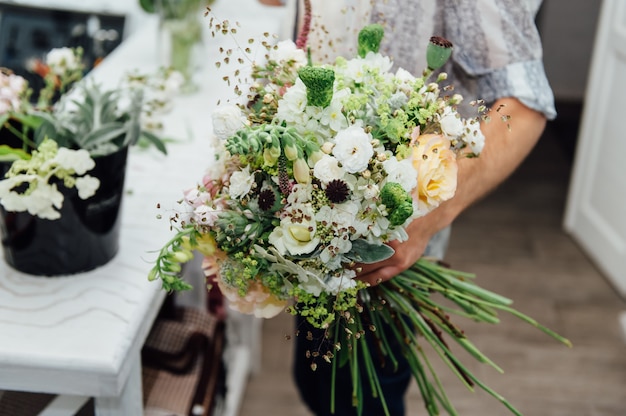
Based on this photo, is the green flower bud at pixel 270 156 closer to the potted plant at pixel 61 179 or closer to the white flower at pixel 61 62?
the potted plant at pixel 61 179

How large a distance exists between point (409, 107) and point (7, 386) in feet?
2.34

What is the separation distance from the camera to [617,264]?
10.4 feet

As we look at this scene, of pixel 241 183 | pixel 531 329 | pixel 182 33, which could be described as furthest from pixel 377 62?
pixel 531 329

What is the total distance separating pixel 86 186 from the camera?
118cm

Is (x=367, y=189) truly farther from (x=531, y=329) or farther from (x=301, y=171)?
(x=531, y=329)

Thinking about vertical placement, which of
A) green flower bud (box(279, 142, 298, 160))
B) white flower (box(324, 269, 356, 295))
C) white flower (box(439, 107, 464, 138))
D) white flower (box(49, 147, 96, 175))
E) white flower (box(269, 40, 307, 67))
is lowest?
white flower (box(324, 269, 356, 295))

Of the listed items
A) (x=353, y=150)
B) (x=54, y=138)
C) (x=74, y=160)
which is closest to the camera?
(x=353, y=150)

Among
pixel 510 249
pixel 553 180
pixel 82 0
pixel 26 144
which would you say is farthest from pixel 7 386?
pixel 553 180

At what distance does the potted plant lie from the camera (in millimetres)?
1149

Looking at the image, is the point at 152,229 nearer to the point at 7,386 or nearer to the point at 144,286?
the point at 144,286

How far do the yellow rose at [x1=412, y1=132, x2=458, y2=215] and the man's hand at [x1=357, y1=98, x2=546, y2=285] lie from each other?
0.16m

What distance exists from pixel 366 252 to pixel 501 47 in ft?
1.51

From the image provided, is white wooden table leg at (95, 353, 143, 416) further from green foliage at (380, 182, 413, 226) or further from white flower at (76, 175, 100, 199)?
green foliage at (380, 182, 413, 226)

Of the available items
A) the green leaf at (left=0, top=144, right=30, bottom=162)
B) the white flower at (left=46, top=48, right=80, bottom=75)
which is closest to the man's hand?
the green leaf at (left=0, top=144, right=30, bottom=162)
